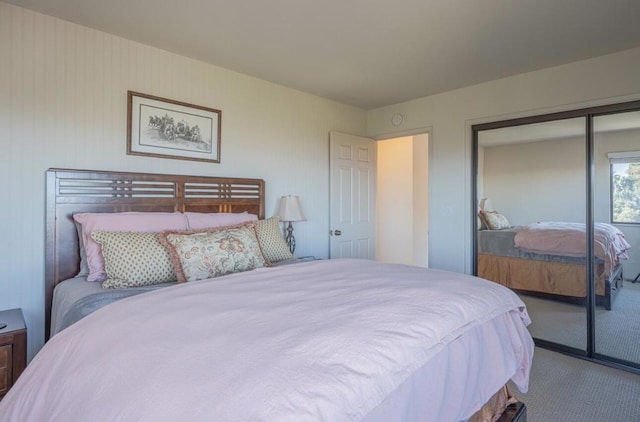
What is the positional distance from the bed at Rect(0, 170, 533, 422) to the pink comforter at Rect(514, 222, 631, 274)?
5.68 feet

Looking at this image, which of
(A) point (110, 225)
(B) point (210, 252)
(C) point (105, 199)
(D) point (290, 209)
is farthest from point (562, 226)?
(C) point (105, 199)

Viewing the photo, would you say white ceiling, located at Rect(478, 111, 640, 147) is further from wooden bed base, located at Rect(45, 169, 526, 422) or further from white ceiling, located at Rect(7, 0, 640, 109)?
wooden bed base, located at Rect(45, 169, 526, 422)

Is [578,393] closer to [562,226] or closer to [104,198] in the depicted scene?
[562,226]

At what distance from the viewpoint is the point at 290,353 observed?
0.93 metres

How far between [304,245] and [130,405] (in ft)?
9.86

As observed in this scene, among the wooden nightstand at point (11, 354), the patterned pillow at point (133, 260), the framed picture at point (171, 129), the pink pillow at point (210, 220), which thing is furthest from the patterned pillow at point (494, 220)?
the wooden nightstand at point (11, 354)

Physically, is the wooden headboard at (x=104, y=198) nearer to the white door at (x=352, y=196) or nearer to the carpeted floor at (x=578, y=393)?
the white door at (x=352, y=196)

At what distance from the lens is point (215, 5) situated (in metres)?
2.12

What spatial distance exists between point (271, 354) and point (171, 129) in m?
2.42

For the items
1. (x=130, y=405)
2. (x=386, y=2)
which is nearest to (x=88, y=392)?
(x=130, y=405)

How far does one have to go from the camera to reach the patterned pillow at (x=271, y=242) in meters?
2.73

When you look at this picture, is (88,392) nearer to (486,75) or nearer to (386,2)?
(386,2)

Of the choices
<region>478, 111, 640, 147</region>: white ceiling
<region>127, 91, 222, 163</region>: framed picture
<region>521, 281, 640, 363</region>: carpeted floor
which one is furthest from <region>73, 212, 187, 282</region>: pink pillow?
<region>521, 281, 640, 363</region>: carpeted floor

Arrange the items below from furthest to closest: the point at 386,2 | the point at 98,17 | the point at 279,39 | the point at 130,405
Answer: the point at 279,39 < the point at 98,17 < the point at 386,2 < the point at 130,405
